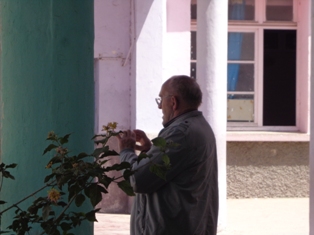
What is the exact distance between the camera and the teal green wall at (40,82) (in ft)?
11.0

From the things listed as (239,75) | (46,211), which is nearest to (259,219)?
(239,75)

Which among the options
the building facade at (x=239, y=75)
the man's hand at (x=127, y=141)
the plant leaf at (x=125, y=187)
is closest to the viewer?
the plant leaf at (x=125, y=187)

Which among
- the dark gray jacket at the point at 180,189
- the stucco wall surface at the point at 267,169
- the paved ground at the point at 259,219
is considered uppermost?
the dark gray jacket at the point at 180,189

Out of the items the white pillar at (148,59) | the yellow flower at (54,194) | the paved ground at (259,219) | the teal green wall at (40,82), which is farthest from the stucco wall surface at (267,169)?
the yellow flower at (54,194)

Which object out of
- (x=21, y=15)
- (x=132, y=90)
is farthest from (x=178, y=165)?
(x=132, y=90)

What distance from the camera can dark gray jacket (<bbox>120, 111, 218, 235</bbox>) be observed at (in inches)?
154

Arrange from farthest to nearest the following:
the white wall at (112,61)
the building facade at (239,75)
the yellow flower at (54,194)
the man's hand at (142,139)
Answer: the white wall at (112,61), the building facade at (239,75), the man's hand at (142,139), the yellow flower at (54,194)

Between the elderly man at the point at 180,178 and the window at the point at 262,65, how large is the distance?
A: 800 cm

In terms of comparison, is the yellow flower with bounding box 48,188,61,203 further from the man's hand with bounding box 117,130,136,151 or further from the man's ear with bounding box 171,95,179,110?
the man's ear with bounding box 171,95,179,110

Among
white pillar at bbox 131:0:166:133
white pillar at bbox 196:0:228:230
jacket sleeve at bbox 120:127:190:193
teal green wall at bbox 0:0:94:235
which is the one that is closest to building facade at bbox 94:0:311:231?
white pillar at bbox 131:0:166:133

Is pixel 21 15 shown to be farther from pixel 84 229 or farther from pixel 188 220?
pixel 188 220

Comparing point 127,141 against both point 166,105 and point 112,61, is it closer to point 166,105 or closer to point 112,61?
point 166,105

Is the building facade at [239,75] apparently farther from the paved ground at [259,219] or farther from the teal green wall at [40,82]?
the teal green wall at [40,82]

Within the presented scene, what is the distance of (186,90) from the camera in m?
4.14
